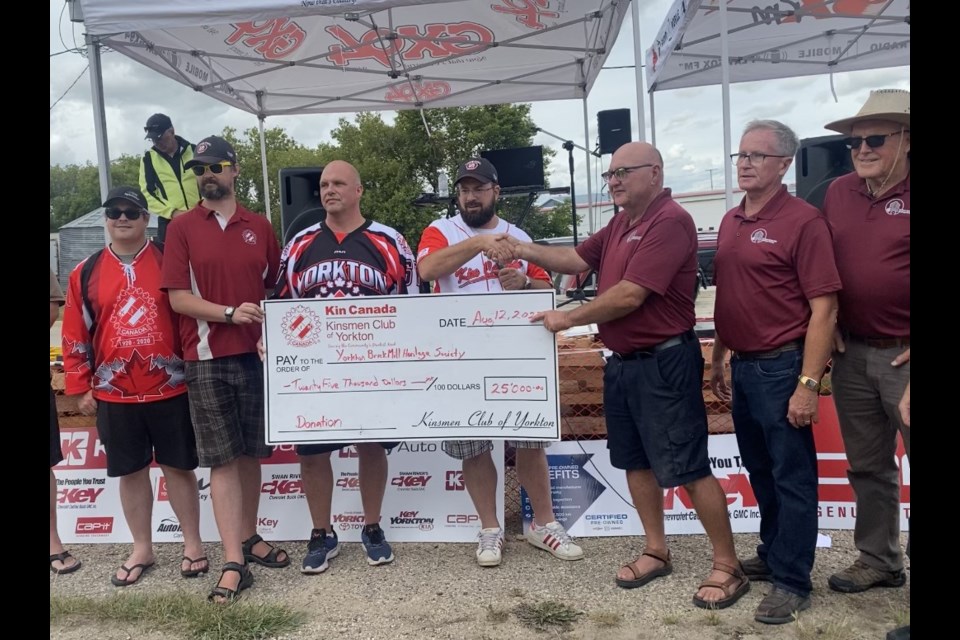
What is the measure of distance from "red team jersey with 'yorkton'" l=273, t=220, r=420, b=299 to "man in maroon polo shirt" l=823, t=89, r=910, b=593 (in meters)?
2.10

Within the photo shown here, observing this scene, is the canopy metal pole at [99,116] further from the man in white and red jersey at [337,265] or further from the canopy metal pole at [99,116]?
the man in white and red jersey at [337,265]

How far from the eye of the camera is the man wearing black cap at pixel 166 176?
5.77 meters

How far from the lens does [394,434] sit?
3.45 m

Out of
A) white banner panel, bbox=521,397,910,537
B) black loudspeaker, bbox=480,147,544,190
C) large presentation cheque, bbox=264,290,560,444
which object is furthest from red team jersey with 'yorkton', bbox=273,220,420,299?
black loudspeaker, bbox=480,147,544,190

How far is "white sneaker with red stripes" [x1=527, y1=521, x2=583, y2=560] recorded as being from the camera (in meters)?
3.74

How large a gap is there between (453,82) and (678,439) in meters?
6.98

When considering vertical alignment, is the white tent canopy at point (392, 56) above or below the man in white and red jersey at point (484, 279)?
above

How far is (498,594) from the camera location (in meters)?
3.36

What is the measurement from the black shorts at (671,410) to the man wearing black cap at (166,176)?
4235mm

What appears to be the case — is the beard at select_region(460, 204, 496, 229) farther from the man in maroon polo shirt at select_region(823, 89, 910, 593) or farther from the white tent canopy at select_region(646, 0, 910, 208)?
the white tent canopy at select_region(646, 0, 910, 208)

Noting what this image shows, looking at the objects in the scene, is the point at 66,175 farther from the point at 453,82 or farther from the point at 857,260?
the point at 857,260

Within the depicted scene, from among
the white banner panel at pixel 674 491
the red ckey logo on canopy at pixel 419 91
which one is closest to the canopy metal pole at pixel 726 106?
the white banner panel at pixel 674 491

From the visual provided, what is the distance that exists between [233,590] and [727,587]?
234 centimetres
